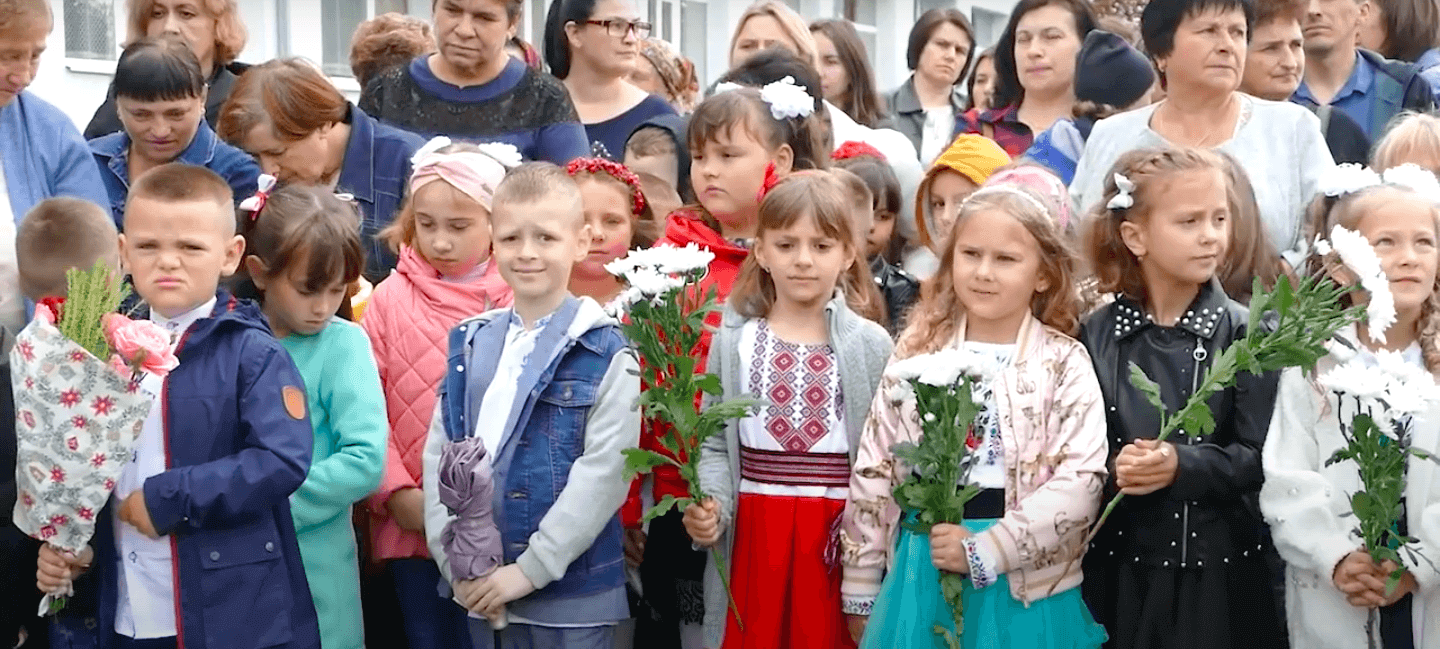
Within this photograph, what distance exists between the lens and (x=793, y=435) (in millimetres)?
4375

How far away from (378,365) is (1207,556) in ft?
7.52

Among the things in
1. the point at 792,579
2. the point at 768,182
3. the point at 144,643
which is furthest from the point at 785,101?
the point at 144,643

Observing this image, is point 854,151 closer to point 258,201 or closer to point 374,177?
point 374,177

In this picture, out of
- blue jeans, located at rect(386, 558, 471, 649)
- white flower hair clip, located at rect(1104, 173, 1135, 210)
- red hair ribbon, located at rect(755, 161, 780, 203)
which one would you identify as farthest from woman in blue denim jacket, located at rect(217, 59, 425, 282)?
white flower hair clip, located at rect(1104, 173, 1135, 210)

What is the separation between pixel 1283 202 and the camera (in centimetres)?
494

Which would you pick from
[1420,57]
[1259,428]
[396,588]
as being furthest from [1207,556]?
[1420,57]

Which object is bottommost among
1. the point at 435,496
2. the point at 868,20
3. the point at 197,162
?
the point at 435,496

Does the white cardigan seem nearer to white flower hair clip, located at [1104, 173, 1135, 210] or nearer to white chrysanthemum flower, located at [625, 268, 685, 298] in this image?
white flower hair clip, located at [1104, 173, 1135, 210]

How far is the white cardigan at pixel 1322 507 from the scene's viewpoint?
398cm

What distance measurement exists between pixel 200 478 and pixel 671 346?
1.12 metres

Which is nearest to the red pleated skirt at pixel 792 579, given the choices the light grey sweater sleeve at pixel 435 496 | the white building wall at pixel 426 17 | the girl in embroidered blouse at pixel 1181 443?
the girl in embroidered blouse at pixel 1181 443

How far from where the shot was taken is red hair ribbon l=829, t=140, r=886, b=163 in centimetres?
579

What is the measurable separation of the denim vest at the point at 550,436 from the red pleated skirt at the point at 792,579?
14.2 inches

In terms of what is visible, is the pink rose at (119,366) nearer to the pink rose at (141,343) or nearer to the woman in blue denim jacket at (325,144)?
the pink rose at (141,343)
